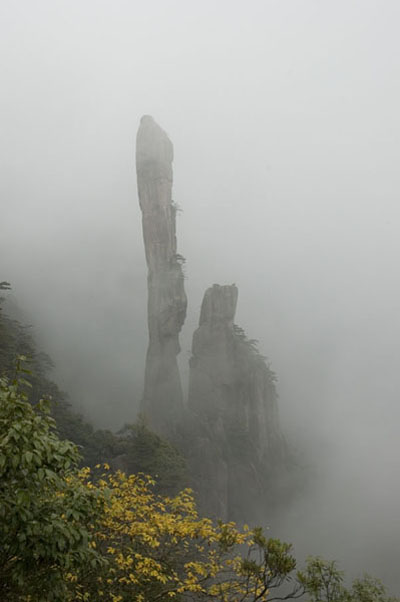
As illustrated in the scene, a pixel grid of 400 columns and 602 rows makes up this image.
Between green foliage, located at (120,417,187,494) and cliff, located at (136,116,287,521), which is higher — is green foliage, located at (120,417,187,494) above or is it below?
below

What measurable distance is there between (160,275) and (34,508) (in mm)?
49754

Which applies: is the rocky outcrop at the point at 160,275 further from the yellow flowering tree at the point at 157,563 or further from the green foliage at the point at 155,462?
the yellow flowering tree at the point at 157,563

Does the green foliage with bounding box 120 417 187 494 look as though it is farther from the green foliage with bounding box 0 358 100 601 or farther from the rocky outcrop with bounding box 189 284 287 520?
the green foliage with bounding box 0 358 100 601

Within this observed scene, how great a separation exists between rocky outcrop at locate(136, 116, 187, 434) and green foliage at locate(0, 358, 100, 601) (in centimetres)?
4592

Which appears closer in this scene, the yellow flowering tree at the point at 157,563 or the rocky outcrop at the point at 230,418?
the yellow flowering tree at the point at 157,563

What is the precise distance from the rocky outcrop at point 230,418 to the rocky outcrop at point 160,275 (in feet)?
12.0

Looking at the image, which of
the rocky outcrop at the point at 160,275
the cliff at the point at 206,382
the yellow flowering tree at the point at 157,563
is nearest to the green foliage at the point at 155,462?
the cliff at the point at 206,382

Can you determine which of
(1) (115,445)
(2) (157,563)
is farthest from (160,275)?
(2) (157,563)

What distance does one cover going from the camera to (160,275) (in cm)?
5475

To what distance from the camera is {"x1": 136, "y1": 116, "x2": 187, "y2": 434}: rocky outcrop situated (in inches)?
2061

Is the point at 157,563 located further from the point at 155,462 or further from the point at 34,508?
the point at 155,462

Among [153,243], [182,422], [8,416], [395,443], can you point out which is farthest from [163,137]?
[395,443]

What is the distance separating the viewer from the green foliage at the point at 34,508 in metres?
5.08

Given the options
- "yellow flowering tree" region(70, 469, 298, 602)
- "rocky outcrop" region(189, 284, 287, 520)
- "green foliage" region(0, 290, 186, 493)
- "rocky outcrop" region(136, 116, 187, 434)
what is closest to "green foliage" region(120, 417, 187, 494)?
"green foliage" region(0, 290, 186, 493)
